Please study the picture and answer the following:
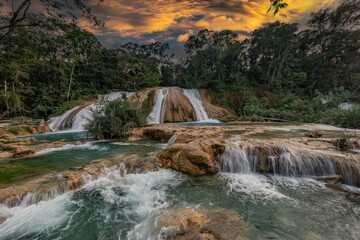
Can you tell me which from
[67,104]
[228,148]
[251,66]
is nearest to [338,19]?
[251,66]

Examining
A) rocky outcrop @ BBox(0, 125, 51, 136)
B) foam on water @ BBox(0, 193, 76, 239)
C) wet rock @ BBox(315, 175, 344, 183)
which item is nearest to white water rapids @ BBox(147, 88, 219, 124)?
rocky outcrop @ BBox(0, 125, 51, 136)

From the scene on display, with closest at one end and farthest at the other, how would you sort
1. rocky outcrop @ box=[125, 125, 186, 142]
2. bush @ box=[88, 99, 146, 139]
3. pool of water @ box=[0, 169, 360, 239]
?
1. pool of water @ box=[0, 169, 360, 239]
2. rocky outcrop @ box=[125, 125, 186, 142]
3. bush @ box=[88, 99, 146, 139]

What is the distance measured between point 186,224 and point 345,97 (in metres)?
21.4

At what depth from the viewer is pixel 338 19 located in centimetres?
2091

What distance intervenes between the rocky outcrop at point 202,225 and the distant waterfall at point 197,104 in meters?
14.7

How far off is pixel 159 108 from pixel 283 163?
14078mm

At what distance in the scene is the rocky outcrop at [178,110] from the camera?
1618 centimetres

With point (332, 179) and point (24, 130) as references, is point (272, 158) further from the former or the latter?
point (24, 130)

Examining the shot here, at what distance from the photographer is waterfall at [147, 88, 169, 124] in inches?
615

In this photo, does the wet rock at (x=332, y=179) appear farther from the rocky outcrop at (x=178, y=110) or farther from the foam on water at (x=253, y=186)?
the rocky outcrop at (x=178, y=110)

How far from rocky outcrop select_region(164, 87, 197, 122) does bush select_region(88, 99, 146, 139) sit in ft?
25.6

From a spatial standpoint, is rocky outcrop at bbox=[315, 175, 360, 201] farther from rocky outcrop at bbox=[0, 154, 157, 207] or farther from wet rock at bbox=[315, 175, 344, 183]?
rocky outcrop at bbox=[0, 154, 157, 207]

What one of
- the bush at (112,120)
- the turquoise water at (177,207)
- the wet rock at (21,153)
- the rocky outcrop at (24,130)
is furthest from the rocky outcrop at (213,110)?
the rocky outcrop at (24,130)

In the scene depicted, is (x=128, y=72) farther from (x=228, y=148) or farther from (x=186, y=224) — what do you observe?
(x=186, y=224)
